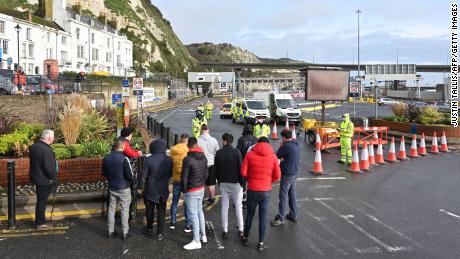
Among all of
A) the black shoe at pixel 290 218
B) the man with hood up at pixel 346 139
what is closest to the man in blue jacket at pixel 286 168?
the black shoe at pixel 290 218

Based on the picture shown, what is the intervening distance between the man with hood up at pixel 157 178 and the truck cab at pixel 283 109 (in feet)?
75.4

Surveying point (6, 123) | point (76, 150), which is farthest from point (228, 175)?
point (6, 123)

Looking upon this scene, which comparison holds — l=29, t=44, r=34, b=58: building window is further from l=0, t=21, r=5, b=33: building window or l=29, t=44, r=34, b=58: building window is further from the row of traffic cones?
the row of traffic cones

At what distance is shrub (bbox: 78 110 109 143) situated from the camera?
1266 centimetres

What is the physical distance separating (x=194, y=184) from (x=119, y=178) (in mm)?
1286

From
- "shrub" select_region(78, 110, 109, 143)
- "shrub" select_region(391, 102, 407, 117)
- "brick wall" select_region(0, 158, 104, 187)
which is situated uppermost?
"shrub" select_region(391, 102, 407, 117)

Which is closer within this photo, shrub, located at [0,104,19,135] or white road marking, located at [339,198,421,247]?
white road marking, located at [339,198,421,247]

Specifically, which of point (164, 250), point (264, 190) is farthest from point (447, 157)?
point (164, 250)

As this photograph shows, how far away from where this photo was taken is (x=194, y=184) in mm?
6848

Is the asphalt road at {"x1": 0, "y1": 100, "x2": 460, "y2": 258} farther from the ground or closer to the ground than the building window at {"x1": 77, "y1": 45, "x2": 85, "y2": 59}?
closer to the ground

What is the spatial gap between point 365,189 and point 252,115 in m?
18.9

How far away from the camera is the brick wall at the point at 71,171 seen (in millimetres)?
9289

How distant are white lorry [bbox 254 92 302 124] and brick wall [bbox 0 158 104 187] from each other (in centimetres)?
2107

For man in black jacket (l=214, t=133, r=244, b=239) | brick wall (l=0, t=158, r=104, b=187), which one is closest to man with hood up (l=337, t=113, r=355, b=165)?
man in black jacket (l=214, t=133, r=244, b=239)
